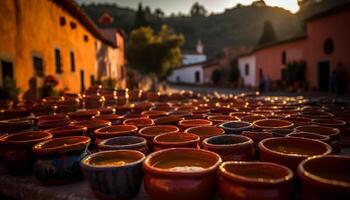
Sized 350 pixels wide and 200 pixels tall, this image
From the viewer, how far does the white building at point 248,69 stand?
97.5ft

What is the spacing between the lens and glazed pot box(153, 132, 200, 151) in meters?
2.56

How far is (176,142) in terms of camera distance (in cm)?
264

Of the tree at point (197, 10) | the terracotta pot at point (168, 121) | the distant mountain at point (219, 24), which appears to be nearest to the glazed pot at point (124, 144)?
the terracotta pot at point (168, 121)

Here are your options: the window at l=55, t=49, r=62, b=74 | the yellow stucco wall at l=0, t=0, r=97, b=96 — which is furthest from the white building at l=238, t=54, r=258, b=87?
the window at l=55, t=49, r=62, b=74

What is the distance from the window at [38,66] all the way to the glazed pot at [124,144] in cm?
761

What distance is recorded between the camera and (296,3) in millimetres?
7219

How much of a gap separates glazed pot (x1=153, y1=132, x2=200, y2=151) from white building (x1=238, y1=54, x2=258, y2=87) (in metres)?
27.2

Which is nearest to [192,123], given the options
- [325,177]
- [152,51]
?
[325,177]

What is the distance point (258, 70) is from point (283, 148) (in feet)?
89.3

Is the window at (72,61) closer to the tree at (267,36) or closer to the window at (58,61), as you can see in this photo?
the window at (58,61)

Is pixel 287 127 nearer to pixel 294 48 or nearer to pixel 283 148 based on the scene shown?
pixel 283 148

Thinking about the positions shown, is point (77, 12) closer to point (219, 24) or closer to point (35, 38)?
point (35, 38)

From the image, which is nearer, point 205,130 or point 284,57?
point 205,130

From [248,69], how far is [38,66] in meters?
24.8
